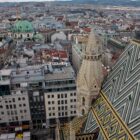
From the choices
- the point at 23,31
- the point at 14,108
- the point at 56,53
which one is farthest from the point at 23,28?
the point at 14,108

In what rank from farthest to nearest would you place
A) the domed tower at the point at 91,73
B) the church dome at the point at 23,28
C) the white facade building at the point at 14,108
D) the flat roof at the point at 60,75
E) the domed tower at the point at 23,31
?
the church dome at the point at 23,28
the domed tower at the point at 23,31
the flat roof at the point at 60,75
the white facade building at the point at 14,108
the domed tower at the point at 91,73

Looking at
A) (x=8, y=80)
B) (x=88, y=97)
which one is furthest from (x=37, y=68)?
(x=88, y=97)

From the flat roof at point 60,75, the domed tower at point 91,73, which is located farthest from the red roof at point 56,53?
the domed tower at point 91,73

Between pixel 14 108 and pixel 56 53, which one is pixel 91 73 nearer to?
pixel 14 108

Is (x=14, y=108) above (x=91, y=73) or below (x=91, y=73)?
below

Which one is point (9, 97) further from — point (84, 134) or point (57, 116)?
point (84, 134)

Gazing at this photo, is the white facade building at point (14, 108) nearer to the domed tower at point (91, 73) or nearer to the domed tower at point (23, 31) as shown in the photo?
the domed tower at point (91, 73)

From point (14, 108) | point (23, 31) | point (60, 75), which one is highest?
point (60, 75)

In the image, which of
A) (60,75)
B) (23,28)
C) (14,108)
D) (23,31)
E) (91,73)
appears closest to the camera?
(91,73)

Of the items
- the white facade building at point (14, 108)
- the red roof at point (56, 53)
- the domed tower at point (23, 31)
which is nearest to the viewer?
the white facade building at point (14, 108)

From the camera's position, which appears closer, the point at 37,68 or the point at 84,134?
the point at 84,134

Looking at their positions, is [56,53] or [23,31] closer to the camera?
[56,53]
